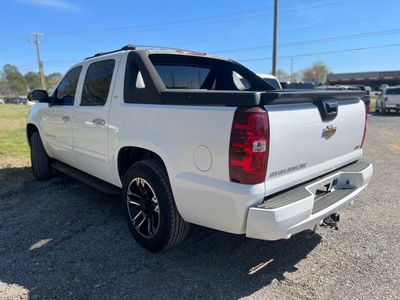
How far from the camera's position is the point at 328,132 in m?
2.77

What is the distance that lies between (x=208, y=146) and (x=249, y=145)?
331mm

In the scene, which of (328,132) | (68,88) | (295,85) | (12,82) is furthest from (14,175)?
(12,82)

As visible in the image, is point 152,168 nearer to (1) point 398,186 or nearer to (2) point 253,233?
(2) point 253,233

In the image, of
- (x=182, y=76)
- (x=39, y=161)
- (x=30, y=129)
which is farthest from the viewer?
(x=30, y=129)

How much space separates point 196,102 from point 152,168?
0.82 m

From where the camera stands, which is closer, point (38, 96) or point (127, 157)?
point (127, 157)

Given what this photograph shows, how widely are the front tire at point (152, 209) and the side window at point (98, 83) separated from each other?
1.05m

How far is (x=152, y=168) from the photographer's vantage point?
2.88m

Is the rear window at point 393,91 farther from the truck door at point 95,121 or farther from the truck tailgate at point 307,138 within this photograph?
the truck door at point 95,121

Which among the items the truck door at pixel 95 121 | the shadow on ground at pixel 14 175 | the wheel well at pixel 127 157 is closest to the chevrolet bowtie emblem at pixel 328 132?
the wheel well at pixel 127 157

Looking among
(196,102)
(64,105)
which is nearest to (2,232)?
(64,105)

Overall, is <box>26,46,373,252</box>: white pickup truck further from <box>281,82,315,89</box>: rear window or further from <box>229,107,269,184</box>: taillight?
<box>281,82,315,89</box>: rear window

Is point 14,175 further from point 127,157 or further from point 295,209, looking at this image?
point 295,209

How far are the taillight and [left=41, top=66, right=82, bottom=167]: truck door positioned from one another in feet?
8.93
